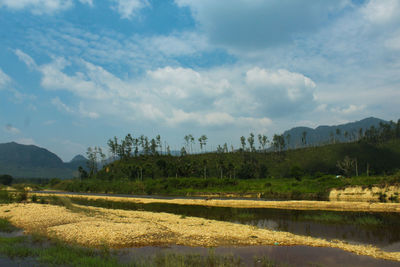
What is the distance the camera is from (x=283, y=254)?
20297 mm

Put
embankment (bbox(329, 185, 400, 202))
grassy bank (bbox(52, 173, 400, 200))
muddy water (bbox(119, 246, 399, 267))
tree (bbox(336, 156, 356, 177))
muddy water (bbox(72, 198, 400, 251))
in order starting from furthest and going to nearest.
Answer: tree (bbox(336, 156, 356, 177)) → grassy bank (bbox(52, 173, 400, 200)) → embankment (bbox(329, 185, 400, 202)) → muddy water (bbox(72, 198, 400, 251)) → muddy water (bbox(119, 246, 399, 267))

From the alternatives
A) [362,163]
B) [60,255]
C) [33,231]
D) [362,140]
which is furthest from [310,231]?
[362,140]

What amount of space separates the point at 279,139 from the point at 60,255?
152m

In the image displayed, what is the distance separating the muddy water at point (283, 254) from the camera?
18344 mm

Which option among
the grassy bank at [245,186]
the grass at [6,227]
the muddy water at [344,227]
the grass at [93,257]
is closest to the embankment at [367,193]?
the grassy bank at [245,186]

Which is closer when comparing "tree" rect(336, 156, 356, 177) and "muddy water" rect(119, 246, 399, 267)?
"muddy water" rect(119, 246, 399, 267)

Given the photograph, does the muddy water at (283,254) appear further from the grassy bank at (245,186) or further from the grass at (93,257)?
the grassy bank at (245,186)

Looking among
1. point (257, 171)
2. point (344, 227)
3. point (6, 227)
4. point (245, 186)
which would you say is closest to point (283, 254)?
point (344, 227)

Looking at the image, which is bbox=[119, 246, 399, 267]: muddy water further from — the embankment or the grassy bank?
the grassy bank

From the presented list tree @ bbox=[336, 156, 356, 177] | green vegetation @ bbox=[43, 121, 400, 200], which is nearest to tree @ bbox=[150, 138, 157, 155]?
green vegetation @ bbox=[43, 121, 400, 200]

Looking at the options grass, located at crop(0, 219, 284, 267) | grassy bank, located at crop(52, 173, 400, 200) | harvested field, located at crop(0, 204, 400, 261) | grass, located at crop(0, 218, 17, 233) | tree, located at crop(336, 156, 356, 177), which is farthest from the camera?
tree, located at crop(336, 156, 356, 177)

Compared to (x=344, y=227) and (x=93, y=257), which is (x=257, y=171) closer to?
(x=344, y=227)

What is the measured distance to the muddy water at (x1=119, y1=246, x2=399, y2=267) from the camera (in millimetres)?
18344

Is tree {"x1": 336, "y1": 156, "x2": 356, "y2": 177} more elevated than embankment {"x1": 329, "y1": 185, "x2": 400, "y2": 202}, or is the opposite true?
tree {"x1": 336, "y1": 156, "x2": 356, "y2": 177}
